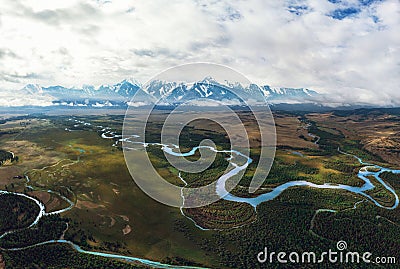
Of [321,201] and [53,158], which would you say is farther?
[53,158]

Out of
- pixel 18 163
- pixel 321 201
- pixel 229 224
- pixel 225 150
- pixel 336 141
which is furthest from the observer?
pixel 336 141

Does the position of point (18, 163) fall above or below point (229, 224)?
above

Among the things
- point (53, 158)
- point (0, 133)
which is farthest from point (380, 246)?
point (0, 133)

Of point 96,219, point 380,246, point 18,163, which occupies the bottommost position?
point 380,246

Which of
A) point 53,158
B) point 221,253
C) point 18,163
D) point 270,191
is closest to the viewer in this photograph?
point 221,253

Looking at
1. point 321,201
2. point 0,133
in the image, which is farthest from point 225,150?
point 0,133

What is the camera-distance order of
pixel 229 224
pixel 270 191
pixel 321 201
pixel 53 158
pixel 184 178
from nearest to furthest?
pixel 229 224 < pixel 321 201 < pixel 270 191 < pixel 184 178 < pixel 53 158

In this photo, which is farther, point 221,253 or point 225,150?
point 225,150

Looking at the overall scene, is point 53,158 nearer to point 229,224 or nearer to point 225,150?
point 225,150

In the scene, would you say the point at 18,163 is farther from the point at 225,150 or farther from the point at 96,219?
the point at 225,150
